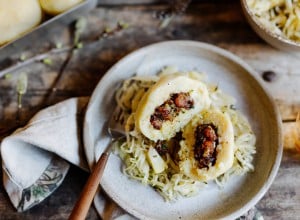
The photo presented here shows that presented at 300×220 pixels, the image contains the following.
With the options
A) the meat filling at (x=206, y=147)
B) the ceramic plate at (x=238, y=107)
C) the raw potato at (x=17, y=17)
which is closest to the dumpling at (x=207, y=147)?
the meat filling at (x=206, y=147)

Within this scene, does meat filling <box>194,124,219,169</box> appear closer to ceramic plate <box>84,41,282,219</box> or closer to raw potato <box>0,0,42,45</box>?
ceramic plate <box>84,41,282,219</box>

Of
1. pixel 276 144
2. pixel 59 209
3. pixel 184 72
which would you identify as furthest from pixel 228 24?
pixel 59 209

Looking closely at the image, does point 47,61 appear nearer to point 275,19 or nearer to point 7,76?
point 7,76

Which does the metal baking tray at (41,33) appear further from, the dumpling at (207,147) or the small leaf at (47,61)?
the dumpling at (207,147)

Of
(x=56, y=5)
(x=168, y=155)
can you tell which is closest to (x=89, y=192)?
(x=168, y=155)

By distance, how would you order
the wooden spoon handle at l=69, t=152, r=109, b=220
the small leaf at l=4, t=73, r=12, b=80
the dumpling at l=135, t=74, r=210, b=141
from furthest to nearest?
the small leaf at l=4, t=73, r=12, b=80 → the dumpling at l=135, t=74, r=210, b=141 → the wooden spoon handle at l=69, t=152, r=109, b=220

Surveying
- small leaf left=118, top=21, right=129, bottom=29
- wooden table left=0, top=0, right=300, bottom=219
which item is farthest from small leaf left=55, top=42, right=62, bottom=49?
small leaf left=118, top=21, right=129, bottom=29

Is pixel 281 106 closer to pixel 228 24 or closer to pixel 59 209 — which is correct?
pixel 228 24
